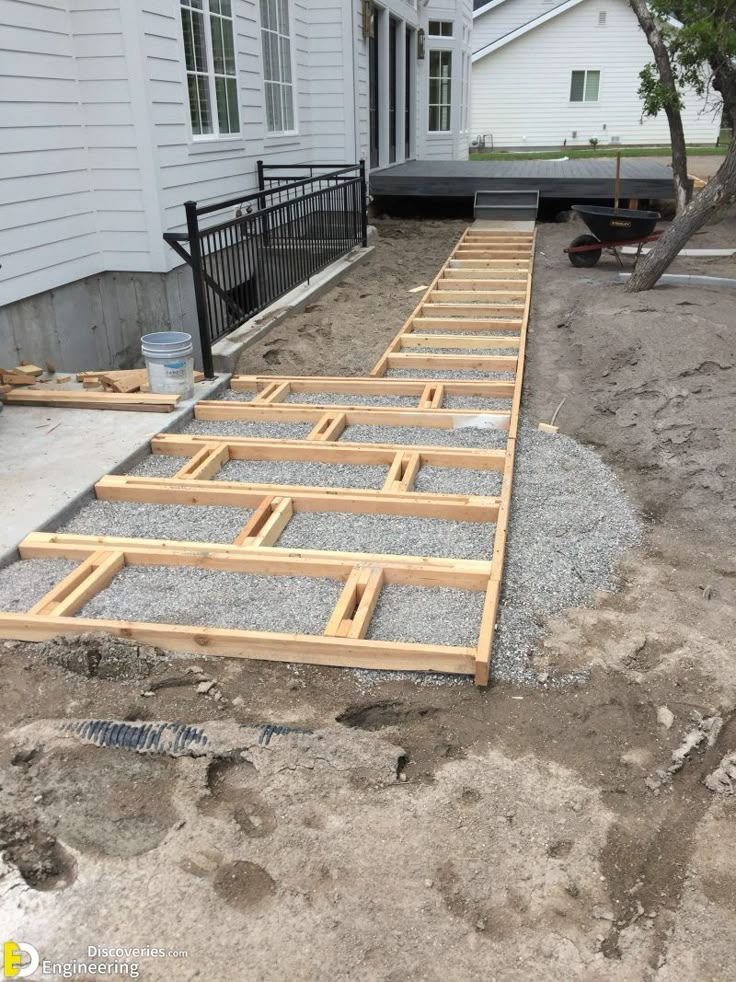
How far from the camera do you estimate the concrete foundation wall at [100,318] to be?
6.23m

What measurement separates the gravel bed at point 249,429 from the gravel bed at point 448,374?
1496mm

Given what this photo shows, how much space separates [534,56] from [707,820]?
1125 inches

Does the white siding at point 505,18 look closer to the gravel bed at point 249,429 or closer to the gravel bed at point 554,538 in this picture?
the gravel bed at point 249,429

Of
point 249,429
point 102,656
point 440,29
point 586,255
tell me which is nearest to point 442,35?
point 440,29

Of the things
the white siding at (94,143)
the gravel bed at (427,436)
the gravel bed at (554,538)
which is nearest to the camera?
the gravel bed at (554,538)

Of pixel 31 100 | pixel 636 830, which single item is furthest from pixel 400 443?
pixel 31 100

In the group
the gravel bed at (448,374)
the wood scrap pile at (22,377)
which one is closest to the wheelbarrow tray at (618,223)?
the gravel bed at (448,374)

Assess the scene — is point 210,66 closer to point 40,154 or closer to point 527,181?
point 40,154

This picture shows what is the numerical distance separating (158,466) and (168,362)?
106cm

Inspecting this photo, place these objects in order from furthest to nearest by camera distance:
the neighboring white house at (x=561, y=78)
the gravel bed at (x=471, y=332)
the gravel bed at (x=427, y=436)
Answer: the neighboring white house at (x=561, y=78)
the gravel bed at (x=471, y=332)
the gravel bed at (x=427, y=436)

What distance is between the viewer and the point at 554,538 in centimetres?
391

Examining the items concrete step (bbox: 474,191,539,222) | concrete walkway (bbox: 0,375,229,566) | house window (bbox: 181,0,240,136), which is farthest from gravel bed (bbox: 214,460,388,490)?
concrete step (bbox: 474,191,539,222)

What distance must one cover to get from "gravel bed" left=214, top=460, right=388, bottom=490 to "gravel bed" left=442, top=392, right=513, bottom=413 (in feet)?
4.33

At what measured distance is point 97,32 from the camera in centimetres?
630
